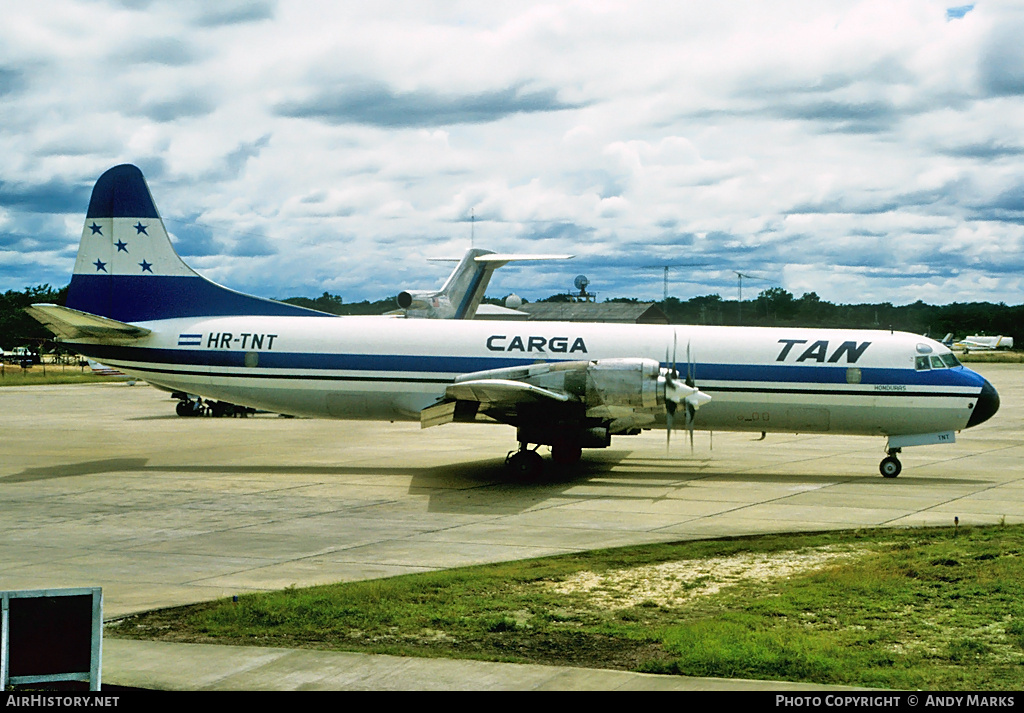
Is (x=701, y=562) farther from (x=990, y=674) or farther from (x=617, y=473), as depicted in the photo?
(x=617, y=473)

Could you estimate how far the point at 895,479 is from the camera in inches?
983

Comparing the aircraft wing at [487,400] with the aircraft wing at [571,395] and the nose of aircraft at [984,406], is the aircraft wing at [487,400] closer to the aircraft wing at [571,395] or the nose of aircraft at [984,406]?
the aircraft wing at [571,395]

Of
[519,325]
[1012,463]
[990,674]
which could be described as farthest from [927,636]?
[1012,463]

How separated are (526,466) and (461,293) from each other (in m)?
25.9

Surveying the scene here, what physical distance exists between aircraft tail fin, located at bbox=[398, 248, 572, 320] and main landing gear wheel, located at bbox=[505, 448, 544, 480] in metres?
24.4

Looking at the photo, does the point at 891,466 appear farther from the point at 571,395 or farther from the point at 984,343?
the point at 984,343

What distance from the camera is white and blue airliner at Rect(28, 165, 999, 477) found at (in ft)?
78.7

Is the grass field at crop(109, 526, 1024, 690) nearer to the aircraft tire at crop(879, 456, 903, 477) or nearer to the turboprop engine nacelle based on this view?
the turboprop engine nacelle

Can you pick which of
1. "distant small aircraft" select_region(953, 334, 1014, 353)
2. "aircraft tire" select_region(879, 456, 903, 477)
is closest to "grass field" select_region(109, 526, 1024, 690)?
"aircraft tire" select_region(879, 456, 903, 477)

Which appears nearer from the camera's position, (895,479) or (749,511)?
(749,511)

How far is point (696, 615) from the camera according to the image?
489 inches

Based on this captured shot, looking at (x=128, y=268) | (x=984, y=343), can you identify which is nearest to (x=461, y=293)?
(x=128, y=268)
